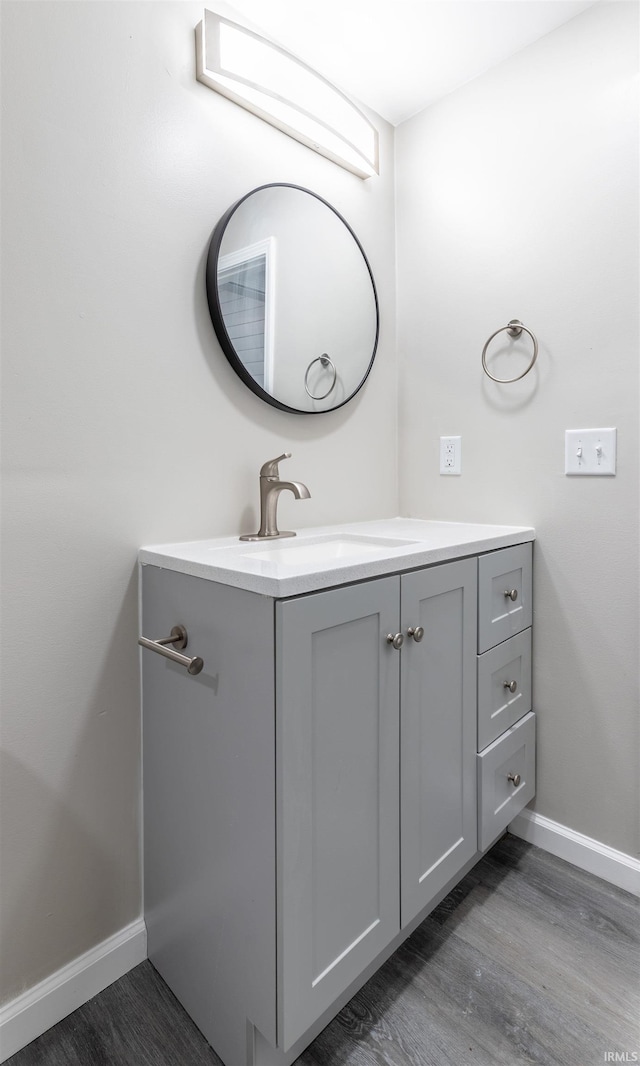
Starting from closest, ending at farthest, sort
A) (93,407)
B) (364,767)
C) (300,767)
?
1. (300,767)
2. (364,767)
3. (93,407)

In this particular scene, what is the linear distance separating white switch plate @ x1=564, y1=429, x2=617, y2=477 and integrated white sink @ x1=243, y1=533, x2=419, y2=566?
520 millimetres

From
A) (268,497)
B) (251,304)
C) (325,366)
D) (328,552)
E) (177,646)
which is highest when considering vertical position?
(251,304)

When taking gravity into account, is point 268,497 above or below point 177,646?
above

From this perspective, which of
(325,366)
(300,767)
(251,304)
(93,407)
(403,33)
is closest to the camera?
(300,767)

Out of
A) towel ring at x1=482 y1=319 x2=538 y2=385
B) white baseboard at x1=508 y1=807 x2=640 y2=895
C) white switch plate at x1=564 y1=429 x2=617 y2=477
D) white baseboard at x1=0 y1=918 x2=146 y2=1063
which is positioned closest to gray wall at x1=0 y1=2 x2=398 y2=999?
white baseboard at x1=0 y1=918 x2=146 y2=1063

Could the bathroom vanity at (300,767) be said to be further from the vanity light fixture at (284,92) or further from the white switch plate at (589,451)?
the vanity light fixture at (284,92)

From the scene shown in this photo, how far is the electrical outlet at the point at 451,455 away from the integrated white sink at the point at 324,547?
1.51 feet

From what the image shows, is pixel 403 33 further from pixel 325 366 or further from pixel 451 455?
pixel 451 455

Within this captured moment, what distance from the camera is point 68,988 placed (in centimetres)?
111

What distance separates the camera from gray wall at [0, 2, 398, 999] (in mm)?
1037

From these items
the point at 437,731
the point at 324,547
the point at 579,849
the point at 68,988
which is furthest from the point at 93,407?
the point at 579,849

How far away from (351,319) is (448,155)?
2.01 feet

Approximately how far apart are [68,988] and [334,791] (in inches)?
28.2

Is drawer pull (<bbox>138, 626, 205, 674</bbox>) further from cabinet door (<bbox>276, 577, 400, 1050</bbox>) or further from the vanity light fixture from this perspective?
the vanity light fixture
